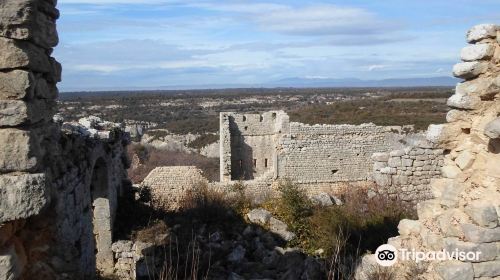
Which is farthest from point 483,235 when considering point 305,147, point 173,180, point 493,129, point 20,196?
point 305,147

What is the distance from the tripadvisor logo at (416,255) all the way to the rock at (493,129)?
1011 millimetres

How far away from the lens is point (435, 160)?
37.9ft

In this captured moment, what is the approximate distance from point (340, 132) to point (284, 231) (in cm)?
887

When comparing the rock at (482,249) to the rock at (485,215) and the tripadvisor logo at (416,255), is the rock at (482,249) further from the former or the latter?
the rock at (485,215)

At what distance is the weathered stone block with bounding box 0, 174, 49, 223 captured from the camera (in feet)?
10.4

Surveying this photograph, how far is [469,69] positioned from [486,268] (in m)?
1.83

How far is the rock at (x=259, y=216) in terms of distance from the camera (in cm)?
1288

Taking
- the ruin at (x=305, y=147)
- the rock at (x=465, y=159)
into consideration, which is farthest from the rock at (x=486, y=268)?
the ruin at (x=305, y=147)

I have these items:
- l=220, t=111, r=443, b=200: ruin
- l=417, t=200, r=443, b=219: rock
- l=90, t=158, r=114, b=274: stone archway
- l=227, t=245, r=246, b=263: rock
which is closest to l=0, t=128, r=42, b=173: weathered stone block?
l=417, t=200, r=443, b=219: rock

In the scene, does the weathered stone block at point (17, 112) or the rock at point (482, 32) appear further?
the rock at point (482, 32)

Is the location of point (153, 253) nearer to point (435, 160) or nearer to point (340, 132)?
point (435, 160)

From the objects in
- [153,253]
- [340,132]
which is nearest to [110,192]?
[153,253]

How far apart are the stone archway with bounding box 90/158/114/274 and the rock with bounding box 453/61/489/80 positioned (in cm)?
781

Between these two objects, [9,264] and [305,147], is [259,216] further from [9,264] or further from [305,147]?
[9,264]
